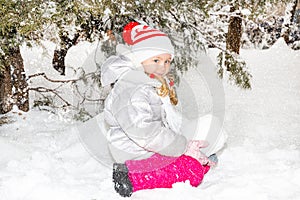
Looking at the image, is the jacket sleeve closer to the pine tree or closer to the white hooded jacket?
the white hooded jacket

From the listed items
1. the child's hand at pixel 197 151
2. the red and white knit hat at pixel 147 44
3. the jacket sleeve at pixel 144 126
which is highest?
the red and white knit hat at pixel 147 44

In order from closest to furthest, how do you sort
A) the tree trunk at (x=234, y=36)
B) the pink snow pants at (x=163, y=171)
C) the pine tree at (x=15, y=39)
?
the pink snow pants at (x=163, y=171) < the pine tree at (x=15, y=39) < the tree trunk at (x=234, y=36)

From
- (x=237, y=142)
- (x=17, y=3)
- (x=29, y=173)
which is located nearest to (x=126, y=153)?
(x=29, y=173)

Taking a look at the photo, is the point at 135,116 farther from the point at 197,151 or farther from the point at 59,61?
the point at 59,61

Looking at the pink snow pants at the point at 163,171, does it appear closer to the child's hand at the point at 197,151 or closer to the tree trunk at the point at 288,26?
the child's hand at the point at 197,151

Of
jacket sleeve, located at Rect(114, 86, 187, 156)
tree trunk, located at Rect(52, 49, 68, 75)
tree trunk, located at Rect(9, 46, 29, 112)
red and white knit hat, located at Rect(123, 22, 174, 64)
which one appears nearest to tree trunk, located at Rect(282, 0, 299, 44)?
tree trunk, located at Rect(52, 49, 68, 75)

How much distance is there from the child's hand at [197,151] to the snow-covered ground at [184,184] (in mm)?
167

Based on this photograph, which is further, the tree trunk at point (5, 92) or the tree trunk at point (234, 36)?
the tree trunk at point (234, 36)

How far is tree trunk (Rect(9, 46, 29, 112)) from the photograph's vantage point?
3979mm

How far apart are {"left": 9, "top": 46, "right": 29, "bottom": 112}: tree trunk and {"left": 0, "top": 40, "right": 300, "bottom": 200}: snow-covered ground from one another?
17 centimetres

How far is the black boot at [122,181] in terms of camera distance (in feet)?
8.21

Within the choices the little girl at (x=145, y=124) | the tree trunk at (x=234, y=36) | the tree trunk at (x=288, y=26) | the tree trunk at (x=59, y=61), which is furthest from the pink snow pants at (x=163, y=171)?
the tree trunk at (x=288, y=26)

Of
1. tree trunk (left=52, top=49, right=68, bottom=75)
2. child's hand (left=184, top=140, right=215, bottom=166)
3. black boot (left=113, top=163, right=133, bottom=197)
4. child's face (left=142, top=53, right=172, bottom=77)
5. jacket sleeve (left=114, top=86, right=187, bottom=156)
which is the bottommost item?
tree trunk (left=52, top=49, right=68, bottom=75)

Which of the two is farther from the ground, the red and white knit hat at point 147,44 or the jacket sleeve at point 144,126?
the red and white knit hat at point 147,44
